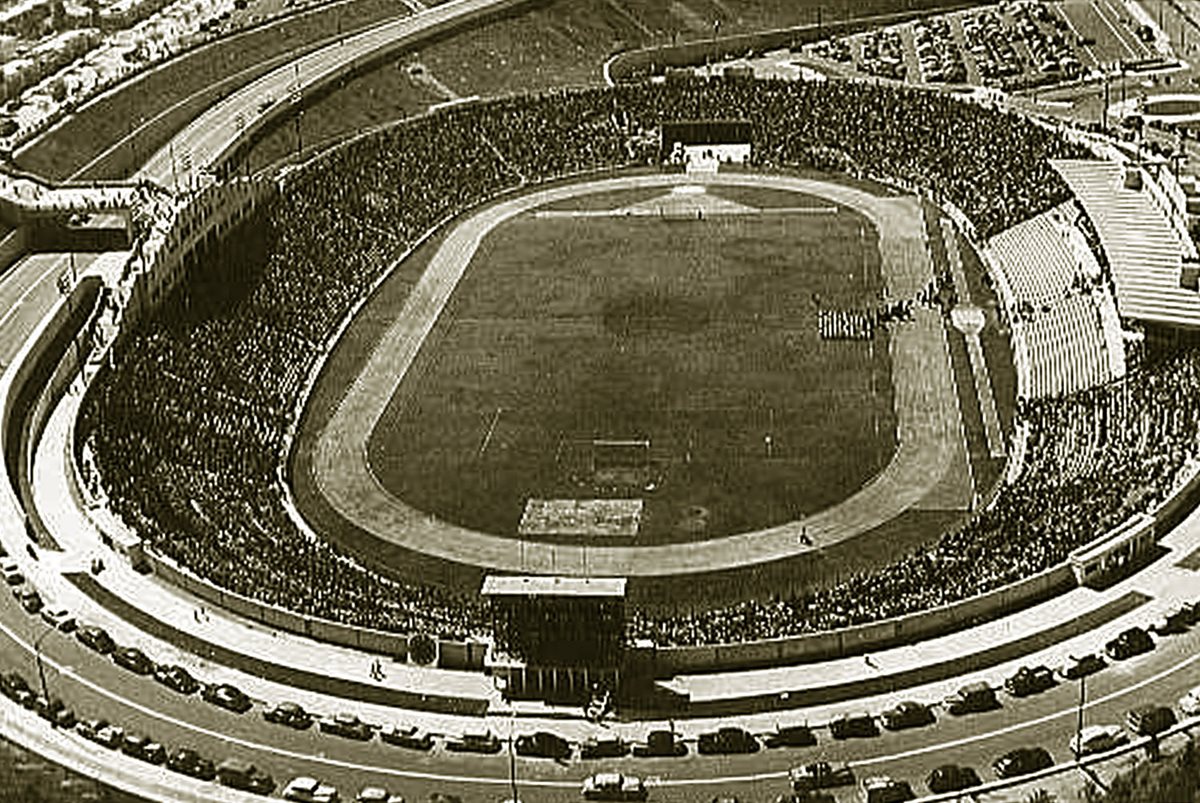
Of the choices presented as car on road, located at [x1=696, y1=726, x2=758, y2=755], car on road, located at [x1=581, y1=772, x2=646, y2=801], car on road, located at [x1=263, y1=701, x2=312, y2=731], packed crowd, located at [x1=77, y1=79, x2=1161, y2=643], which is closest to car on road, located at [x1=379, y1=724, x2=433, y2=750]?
car on road, located at [x1=263, y1=701, x2=312, y2=731]

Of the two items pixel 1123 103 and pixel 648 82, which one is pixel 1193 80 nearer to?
pixel 1123 103

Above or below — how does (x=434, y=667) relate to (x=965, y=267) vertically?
above

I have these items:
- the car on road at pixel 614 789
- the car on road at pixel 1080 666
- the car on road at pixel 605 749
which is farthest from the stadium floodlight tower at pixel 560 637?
the car on road at pixel 1080 666

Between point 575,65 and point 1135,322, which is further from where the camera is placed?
point 575,65

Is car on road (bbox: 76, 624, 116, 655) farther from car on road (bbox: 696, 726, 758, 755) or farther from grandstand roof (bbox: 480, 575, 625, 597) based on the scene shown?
car on road (bbox: 696, 726, 758, 755)

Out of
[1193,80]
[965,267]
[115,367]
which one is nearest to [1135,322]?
[965,267]

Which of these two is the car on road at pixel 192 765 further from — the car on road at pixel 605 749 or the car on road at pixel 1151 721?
the car on road at pixel 1151 721
